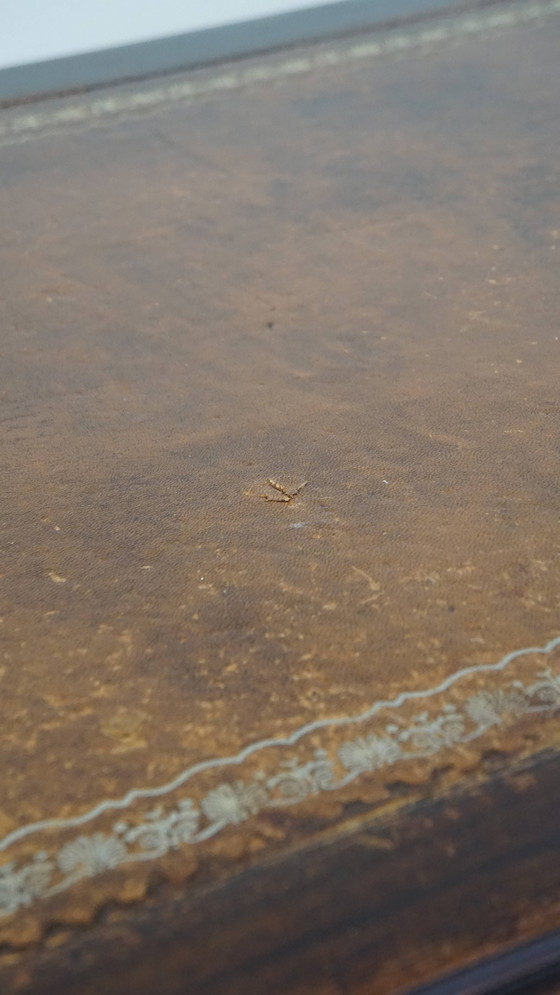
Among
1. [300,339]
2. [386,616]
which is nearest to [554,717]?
[386,616]

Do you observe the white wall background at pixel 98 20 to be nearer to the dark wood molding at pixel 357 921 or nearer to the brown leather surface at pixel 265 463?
the brown leather surface at pixel 265 463

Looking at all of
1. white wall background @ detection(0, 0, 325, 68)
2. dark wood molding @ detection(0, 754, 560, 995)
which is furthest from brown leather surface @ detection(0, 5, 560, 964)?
white wall background @ detection(0, 0, 325, 68)

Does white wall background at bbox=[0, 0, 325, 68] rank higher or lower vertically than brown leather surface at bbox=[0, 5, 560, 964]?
higher

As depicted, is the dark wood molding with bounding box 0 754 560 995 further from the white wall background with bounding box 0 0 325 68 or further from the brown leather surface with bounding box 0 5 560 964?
the white wall background with bounding box 0 0 325 68

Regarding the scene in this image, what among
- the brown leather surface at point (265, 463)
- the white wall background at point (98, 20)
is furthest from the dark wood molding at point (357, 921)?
the white wall background at point (98, 20)

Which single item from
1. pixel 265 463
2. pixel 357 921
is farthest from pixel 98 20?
pixel 357 921

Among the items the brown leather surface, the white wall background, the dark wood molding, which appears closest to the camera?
the dark wood molding
